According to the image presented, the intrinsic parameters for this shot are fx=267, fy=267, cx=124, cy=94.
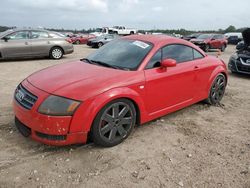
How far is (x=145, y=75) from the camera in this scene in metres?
4.01

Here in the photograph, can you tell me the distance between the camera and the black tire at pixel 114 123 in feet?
11.5

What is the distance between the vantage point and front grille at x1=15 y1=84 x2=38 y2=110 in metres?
3.42

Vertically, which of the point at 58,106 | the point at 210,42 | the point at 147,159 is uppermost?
the point at 210,42

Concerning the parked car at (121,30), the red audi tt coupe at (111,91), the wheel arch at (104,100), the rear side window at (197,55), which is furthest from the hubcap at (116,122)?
the parked car at (121,30)

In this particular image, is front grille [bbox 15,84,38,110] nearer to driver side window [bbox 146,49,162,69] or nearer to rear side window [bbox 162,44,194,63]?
driver side window [bbox 146,49,162,69]

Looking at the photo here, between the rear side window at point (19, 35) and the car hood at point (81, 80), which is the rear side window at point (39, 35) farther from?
the car hood at point (81, 80)

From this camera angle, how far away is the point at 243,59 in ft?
30.2

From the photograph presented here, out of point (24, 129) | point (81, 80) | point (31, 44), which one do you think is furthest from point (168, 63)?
point (31, 44)

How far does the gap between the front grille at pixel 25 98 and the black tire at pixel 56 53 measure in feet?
31.1

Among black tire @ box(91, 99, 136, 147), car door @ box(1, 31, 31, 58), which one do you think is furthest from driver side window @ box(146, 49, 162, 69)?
car door @ box(1, 31, 31, 58)

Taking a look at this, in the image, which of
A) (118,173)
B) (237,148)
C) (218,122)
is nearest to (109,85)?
(118,173)

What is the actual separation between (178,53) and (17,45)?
916cm

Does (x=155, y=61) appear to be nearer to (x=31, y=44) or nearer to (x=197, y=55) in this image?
(x=197, y=55)

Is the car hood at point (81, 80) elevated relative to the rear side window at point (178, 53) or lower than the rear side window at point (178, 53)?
lower
